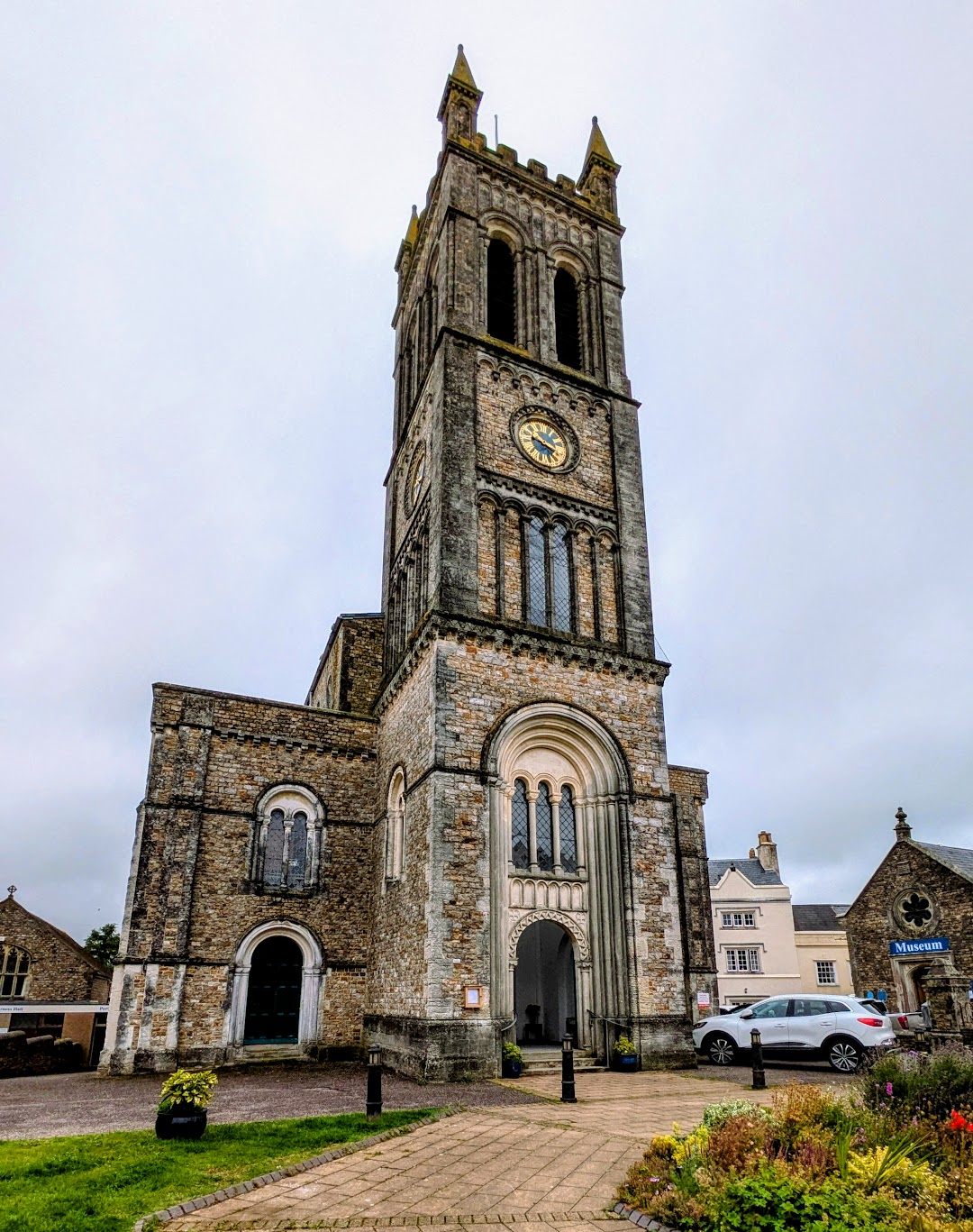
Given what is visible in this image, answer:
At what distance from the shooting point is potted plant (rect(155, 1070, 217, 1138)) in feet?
30.5

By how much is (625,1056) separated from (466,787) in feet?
19.5

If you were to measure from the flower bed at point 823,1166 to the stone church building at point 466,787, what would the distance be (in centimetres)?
848

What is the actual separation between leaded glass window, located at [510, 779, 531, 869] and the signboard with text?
21129mm

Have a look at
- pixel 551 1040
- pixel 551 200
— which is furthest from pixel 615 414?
pixel 551 1040

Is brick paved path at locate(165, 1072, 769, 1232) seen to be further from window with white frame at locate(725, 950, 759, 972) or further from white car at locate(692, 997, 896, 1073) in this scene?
window with white frame at locate(725, 950, 759, 972)

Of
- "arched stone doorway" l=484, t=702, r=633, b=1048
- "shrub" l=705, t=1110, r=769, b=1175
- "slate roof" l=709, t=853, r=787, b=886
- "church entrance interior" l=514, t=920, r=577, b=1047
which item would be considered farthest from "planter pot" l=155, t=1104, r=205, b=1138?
"slate roof" l=709, t=853, r=787, b=886

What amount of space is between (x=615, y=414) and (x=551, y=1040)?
16010mm

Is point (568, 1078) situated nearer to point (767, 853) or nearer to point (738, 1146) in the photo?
point (738, 1146)

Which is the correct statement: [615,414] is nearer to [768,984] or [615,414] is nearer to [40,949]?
[40,949]

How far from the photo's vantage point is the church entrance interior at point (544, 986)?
18.6 meters

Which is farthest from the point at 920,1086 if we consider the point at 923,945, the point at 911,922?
the point at 911,922

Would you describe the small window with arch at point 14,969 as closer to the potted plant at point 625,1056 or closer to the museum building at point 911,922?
the potted plant at point 625,1056

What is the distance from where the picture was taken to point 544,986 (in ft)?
66.6

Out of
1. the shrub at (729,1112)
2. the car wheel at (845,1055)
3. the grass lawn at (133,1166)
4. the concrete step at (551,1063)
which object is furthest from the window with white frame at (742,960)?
the shrub at (729,1112)
